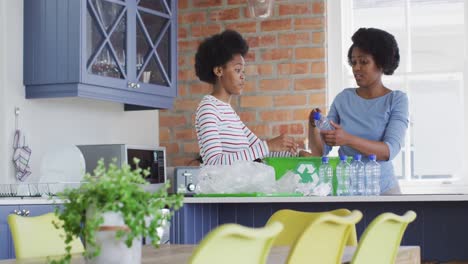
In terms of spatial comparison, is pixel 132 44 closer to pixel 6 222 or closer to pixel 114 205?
pixel 6 222

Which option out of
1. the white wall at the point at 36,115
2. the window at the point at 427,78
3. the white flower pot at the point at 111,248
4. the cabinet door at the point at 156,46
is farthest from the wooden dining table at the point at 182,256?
the window at the point at 427,78

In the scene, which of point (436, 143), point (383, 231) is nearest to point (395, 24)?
point (436, 143)

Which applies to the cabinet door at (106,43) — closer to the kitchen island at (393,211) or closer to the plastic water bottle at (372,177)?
the kitchen island at (393,211)

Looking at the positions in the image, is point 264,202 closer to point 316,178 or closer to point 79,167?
point 316,178

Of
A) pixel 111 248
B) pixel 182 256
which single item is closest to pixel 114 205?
pixel 111 248

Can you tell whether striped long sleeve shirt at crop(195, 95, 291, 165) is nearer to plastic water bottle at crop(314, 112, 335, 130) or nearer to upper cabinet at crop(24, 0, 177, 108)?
plastic water bottle at crop(314, 112, 335, 130)

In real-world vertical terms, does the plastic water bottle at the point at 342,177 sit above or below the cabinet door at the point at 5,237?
above

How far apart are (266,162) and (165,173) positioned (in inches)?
64.6

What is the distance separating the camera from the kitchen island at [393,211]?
385 centimetres

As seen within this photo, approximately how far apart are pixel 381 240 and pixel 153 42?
336 centimetres

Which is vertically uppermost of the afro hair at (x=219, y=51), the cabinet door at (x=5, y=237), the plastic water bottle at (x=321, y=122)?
the afro hair at (x=219, y=51)

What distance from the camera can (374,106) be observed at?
4203 millimetres

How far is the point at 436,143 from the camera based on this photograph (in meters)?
5.99

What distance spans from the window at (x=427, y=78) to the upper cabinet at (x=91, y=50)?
1.28m
